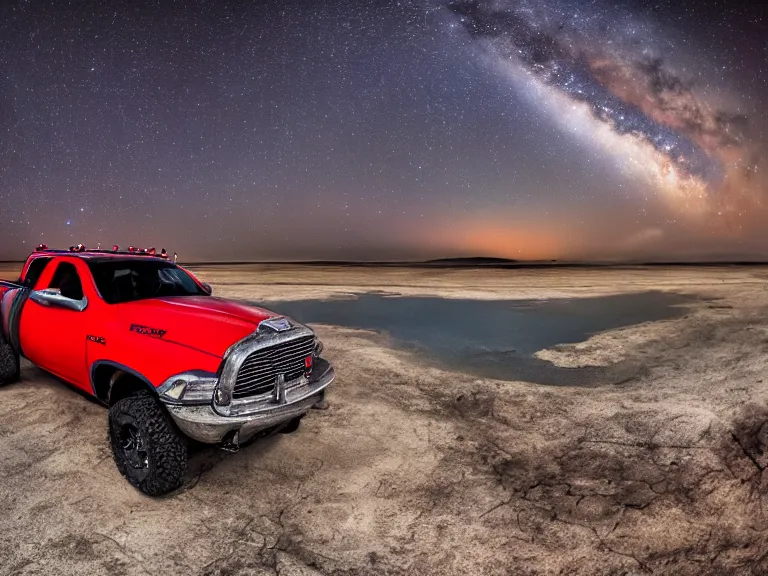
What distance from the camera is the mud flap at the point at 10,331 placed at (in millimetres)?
5723

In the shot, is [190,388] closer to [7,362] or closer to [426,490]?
[426,490]

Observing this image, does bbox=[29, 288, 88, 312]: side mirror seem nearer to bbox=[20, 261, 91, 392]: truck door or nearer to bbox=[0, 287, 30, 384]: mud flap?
bbox=[20, 261, 91, 392]: truck door

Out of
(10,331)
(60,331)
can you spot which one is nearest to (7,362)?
(10,331)

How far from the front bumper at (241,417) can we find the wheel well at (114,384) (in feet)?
2.18

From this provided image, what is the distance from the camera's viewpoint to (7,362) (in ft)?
20.2

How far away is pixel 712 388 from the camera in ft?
22.5

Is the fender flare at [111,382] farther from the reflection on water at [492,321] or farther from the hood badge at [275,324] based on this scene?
the reflection on water at [492,321]

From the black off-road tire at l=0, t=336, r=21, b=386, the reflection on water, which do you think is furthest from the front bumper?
the reflection on water

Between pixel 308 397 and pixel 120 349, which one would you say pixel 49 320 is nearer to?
pixel 120 349

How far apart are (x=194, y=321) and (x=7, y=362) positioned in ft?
13.2

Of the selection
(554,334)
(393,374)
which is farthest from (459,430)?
(554,334)

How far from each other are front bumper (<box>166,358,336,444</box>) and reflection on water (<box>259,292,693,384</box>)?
4611 millimetres

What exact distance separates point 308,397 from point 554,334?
9.00 m

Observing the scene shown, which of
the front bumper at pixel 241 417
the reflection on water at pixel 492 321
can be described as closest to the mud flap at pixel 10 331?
the front bumper at pixel 241 417
